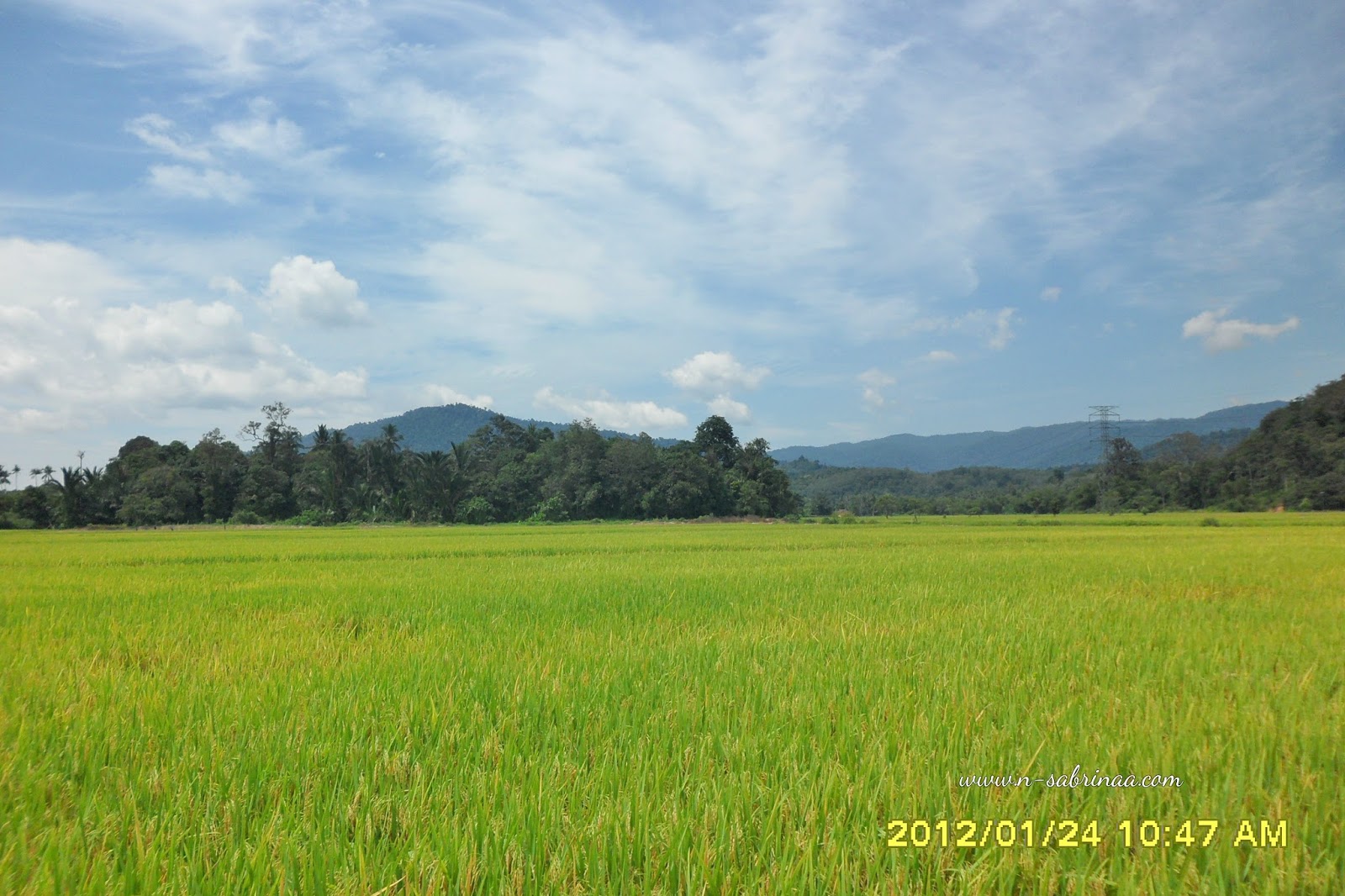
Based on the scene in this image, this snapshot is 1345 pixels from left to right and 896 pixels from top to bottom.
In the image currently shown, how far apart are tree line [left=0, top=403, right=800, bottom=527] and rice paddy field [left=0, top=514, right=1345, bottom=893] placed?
152 feet

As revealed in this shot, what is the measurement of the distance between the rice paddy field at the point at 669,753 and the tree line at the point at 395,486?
4621cm

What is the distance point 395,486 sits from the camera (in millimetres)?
53000

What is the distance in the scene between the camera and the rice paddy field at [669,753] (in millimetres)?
1637

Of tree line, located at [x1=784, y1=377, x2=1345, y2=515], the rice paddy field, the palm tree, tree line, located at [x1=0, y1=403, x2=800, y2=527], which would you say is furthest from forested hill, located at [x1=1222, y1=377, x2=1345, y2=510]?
the palm tree

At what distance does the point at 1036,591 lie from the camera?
7.20m

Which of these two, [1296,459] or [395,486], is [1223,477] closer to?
[1296,459]

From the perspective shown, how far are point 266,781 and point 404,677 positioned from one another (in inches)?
46.9

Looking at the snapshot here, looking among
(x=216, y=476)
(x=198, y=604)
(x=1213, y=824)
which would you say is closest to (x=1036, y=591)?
(x=1213, y=824)

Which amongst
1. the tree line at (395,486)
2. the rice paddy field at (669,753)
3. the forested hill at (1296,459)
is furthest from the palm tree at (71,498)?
the forested hill at (1296,459)

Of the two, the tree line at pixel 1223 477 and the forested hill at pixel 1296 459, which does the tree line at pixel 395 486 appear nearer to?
the tree line at pixel 1223 477

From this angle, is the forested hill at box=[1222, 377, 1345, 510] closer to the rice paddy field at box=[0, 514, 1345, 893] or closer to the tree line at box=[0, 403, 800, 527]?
the tree line at box=[0, 403, 800, 527]

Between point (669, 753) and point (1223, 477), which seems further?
point (1223, 477)

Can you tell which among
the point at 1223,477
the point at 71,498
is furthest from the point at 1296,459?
the point at 71,498

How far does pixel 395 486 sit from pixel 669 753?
180 feet
